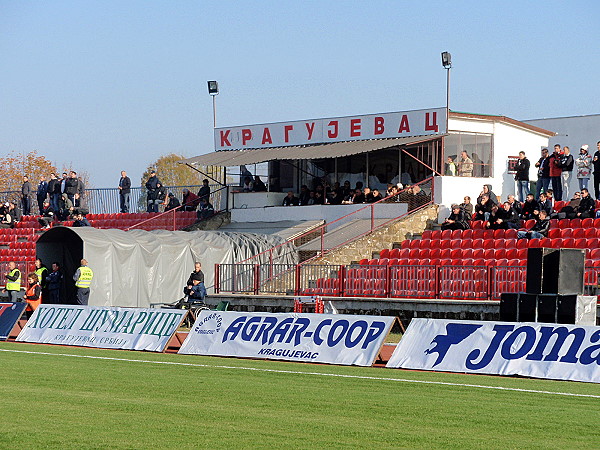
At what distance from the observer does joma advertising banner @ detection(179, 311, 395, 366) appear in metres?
18.0

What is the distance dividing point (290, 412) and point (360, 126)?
88.2 feet

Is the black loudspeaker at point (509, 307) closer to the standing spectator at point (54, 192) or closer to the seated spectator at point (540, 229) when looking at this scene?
the seated spectator at point (540, 229)

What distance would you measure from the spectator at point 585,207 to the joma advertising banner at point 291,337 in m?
12.0

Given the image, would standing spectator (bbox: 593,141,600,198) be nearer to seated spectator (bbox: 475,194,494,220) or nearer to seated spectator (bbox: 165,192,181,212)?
seated spectator (bbox: 475,194,494,220)

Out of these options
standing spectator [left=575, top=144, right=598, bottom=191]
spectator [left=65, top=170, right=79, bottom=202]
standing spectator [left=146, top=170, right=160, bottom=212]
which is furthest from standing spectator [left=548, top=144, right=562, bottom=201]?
spectator [left=65, top=170, right=79, bottom=202]

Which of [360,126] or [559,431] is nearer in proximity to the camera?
[559,431]

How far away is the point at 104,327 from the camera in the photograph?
22.2 metres

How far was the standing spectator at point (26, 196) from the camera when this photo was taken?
1781 inches

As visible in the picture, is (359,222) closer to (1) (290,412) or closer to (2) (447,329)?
(2) (447,329)

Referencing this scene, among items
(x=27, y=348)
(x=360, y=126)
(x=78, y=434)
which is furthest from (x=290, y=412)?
(x=360, y=126)

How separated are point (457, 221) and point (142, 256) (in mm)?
9096

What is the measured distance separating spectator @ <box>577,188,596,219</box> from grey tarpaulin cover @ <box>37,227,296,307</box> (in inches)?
339

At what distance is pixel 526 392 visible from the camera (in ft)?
45.1

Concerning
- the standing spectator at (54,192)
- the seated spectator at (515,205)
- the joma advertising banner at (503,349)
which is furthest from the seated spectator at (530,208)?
the standing spectator at (54,192)
